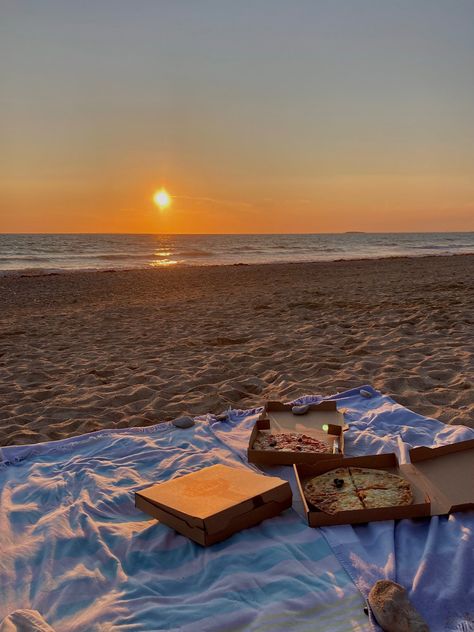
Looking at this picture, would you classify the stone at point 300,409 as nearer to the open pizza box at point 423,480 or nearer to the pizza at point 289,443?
the pizza at point 289,443

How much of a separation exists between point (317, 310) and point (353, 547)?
6410mm

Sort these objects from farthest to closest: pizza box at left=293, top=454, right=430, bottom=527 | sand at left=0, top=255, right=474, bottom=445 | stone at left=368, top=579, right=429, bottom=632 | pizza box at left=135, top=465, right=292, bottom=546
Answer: sand at left=0, top=255, right=474, bottom=445
pizza box at left=293, top=454, right=430, bottom=527
pizza box at left=135, top=465, right=292, bottom=546
stone at left=368, top=579, right=429, bottom=632

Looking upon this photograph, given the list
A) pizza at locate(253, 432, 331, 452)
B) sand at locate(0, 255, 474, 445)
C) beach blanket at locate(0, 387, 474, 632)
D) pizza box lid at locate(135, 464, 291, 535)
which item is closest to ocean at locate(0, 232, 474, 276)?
sand at locate(0, 255, 474, 445)

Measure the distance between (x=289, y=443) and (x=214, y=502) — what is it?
95 cm

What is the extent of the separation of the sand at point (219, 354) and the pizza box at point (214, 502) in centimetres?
157

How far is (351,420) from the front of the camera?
3541 millimetres

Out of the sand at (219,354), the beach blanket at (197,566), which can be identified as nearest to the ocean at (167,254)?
the sand at (219,354)

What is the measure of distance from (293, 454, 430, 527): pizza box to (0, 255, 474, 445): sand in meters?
1.20

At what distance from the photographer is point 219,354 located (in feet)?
18.7

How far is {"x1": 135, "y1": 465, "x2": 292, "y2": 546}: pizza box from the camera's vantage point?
2.09 m

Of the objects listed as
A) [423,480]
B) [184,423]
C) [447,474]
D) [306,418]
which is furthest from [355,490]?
[184,423]

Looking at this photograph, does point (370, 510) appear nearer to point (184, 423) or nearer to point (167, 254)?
point (184, 423)

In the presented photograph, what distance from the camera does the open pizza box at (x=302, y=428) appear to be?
9.07 ft

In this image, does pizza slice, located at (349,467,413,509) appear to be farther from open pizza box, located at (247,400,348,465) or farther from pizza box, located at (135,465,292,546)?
pizza box, located at (135,465,292,546)
